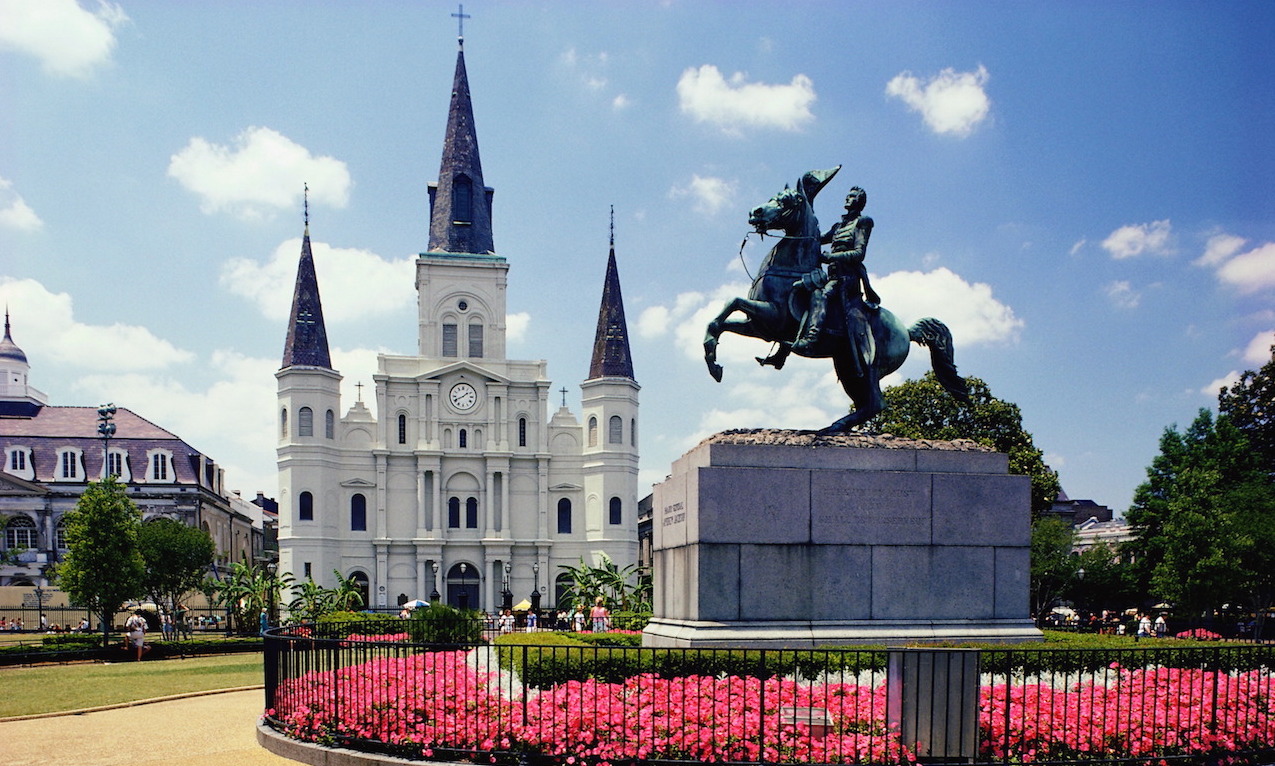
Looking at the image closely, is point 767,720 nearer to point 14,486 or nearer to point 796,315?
point 796,315

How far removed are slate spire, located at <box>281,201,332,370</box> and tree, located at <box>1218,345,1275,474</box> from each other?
172 ft

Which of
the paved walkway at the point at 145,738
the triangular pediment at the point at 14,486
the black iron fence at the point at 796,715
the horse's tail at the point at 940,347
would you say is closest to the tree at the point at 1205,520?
the horse's tail at the point at 940,347

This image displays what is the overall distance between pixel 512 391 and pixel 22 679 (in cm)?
5111

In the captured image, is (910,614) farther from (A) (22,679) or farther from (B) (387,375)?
(B) (387,375)

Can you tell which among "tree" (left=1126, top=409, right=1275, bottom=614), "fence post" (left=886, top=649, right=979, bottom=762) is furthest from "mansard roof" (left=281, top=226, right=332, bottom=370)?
"fence post" (left=886, top=649, right=979, bottom=762)

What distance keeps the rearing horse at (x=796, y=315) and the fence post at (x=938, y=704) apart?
547 centimetres

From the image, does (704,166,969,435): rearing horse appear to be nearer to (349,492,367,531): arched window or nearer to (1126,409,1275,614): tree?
(1126,409,1275,614): tree

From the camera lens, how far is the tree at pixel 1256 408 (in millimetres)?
48344

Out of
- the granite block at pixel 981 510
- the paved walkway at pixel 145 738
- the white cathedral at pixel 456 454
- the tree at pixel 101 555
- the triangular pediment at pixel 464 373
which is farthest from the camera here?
→ the triangular pediment at pixel 464 373

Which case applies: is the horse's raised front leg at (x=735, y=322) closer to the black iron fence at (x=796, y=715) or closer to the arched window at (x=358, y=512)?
the black iron fence at (x=796, y=715)

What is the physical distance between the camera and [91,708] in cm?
1567

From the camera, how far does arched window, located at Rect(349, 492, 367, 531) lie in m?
68.9

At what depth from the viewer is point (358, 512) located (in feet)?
227

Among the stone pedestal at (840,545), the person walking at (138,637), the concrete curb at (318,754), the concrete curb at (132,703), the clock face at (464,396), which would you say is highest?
the clock face at (464,396)
